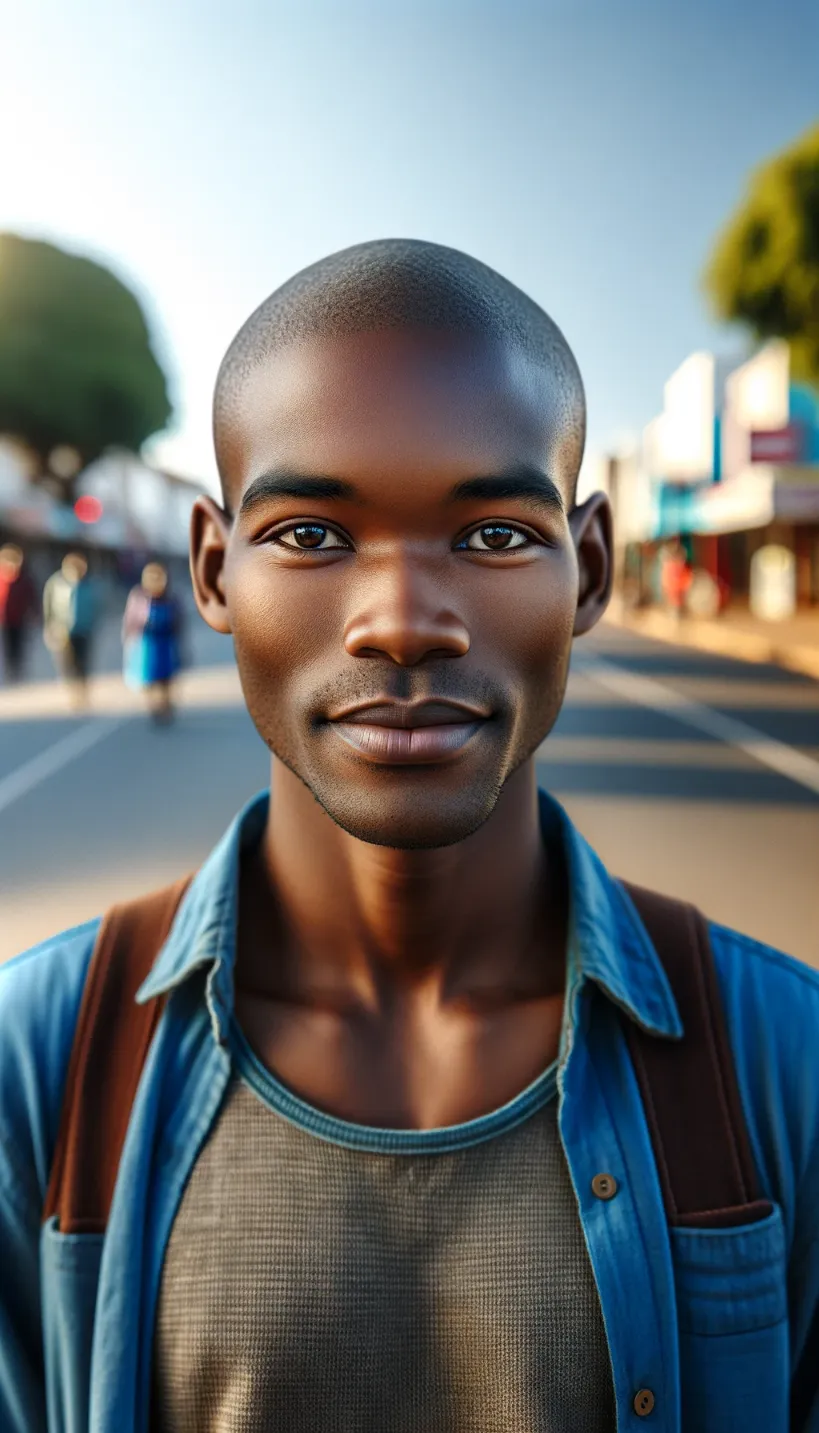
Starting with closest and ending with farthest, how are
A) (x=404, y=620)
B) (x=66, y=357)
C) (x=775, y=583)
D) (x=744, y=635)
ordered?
(x=404, y=620)
(x=744, y=635)
(x=775, y=583)
(x=66, y=357)

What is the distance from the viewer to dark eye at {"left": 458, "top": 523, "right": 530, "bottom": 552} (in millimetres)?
1380

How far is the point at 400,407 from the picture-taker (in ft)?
4.46

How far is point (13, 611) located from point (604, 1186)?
18.7 m

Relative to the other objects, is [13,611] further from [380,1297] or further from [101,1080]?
[380,1297]

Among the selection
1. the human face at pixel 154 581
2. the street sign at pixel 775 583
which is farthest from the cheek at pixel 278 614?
the street sign at pixel 775 583

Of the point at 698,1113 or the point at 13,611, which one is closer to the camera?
the point at 698,1113

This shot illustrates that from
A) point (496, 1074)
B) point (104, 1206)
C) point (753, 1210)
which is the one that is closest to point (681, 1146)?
point (753, 1210)

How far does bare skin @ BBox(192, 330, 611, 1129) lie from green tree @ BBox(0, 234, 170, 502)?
Answer: 51.1 meters

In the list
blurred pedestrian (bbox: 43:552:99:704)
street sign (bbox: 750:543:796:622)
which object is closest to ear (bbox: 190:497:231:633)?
blurred pedestrian (bbox: 43:552:99:704)

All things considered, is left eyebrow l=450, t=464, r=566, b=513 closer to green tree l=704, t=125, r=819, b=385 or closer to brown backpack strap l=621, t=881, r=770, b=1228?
brown backpack strap l=621, t=881, r=770, b=1228

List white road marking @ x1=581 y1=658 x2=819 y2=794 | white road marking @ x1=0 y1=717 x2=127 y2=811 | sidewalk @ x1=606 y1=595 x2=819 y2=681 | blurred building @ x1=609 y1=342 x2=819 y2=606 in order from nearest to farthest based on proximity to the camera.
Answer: white road marking @ x1=0 y1=717 x2=127 y2=811 → white road marking @ x1=581 y1=658 x2=819 y2=794 → sidewalk @ x1=606 y1=595 x2=819 y2=681 → blurred building @ x1=609 y1=342 x2=819 y2=606

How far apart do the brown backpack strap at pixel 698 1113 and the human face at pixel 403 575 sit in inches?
14.1

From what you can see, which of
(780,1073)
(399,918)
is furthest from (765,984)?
(399,918)

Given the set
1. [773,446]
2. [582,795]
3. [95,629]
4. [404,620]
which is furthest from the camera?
[773,446]
